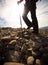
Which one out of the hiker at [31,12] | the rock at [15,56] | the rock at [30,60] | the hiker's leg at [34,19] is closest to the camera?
the rock at [30,60]

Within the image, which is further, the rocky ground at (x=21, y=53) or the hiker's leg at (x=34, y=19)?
the hiker's leg at (x=34, y=19)

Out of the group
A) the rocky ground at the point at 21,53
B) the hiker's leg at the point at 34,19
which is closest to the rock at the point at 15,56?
the rocky ground at the point at 21,53

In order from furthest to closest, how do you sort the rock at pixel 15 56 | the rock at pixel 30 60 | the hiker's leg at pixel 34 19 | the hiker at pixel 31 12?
the hiker's leg at pixel 34 19, the hiker at pixel 31 12, the rock at pixel 15 56, the rock at pixel 30 60

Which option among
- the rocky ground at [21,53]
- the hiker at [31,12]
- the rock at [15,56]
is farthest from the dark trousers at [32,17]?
the rock at [15,56]

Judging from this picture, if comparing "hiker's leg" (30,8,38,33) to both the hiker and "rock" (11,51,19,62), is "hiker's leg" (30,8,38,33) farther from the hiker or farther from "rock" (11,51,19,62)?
"rock" (11,51,19,62)

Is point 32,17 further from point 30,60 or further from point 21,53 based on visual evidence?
point 30,60

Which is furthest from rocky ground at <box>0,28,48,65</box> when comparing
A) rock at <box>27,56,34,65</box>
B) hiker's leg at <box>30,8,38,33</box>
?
hiker's leg at <box>30,8,38,33</box>

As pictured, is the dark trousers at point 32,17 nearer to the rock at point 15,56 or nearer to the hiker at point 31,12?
the hiker at point 31,12

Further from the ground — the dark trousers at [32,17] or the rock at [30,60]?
the dark trousers at [32,17]

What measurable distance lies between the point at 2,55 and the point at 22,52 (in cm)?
60

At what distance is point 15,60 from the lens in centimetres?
503

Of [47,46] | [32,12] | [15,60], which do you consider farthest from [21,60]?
[32,12]

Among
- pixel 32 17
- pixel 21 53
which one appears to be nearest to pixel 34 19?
pixel 32 17

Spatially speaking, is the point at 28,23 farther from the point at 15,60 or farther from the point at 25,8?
the point at 15,60
